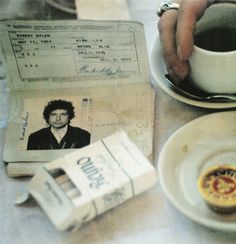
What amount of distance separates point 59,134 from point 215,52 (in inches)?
6.8

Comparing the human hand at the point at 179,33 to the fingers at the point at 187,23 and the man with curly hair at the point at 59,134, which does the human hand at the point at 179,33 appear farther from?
the man with curly hair at the point at 59,134

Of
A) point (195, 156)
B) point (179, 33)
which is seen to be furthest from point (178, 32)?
point (195, 156)

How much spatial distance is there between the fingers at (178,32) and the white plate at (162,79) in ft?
0.05

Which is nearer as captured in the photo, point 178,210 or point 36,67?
point 178,210

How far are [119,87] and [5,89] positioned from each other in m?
0.13

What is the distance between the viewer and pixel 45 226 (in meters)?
0.47

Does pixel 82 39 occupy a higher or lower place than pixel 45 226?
higher

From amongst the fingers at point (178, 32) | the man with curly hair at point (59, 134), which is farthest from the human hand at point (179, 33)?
the man with curly hair at point (59, 134)

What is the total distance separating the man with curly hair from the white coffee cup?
128mm

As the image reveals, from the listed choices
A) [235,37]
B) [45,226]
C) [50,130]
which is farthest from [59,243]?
[235,37]

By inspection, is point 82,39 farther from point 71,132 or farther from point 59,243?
point 59,243

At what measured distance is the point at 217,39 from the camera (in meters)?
0.53

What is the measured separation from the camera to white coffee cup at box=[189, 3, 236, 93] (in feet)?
1.61
